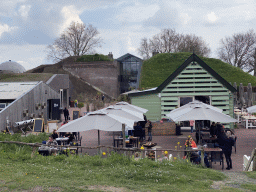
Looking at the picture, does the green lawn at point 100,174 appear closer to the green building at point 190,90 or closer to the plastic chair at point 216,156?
the plastic chair at point 216,156

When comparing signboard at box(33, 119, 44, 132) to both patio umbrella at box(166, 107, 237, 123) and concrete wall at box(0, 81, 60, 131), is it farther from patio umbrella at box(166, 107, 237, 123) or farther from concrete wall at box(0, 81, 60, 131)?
patio umbrella at box(166, 107, 237, 123)

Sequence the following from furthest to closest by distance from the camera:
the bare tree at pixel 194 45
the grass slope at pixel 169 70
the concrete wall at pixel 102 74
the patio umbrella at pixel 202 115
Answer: the bare tree at pixel 194 45 → the concrete wall at pixel 102 74 → the grass slope at pixel 169 70 → the patio umbrella at pixel 202 115

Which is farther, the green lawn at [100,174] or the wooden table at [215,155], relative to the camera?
the wooden table at [215,155]

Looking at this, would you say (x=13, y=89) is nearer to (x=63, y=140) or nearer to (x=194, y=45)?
(x=63, y=140)

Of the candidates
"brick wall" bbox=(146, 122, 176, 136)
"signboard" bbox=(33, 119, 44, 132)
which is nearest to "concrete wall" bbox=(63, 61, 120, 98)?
"signboard" bbox=(33, 119, 44, 132)

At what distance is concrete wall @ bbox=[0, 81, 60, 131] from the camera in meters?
19.3

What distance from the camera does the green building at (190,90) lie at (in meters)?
21.0

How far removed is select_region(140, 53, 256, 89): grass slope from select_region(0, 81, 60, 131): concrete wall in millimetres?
15214

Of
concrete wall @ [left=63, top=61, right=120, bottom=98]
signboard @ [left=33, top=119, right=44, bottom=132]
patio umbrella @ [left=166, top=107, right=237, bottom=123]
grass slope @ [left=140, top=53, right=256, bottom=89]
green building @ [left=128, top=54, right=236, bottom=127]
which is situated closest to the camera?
patio umbrella @ [left=166, top=107, right=237, bottom=123]

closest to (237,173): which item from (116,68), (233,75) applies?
(233,75)

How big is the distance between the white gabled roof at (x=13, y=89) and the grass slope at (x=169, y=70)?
16632 millimetres

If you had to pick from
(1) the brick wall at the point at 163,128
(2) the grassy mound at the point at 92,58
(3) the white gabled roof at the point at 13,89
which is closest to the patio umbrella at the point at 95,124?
(1) the brick wall at the point at 163,128

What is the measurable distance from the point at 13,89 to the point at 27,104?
3.06 m

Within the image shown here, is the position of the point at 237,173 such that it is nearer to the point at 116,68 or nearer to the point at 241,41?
the point at 116,68
